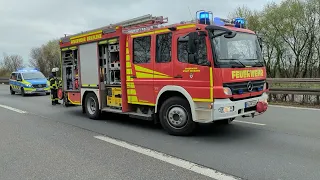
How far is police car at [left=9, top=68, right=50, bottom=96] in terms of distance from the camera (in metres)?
19.7

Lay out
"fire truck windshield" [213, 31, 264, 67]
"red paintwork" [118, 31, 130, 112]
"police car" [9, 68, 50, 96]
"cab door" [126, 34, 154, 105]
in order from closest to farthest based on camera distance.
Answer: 1. "fire truck windshield" [213, 31, 264, 67]
2. "cab door" [126, 34, 154, 105]
3. "red paintwork" [118, 31, 130, 112]
4. "police car" [9, 68, 50, 96]

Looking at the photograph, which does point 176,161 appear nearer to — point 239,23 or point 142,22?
point 239,23

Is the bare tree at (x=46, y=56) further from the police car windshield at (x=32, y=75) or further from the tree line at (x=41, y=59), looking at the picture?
the police car windshield at (x=32, y=75)

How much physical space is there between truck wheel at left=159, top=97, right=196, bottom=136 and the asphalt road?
205 mm

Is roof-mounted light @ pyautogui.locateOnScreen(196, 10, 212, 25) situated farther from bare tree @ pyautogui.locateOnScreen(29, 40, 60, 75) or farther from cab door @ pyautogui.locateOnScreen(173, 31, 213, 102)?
bare tree @ pyautogui.locateOnScreen(29, 40, 60, 75)

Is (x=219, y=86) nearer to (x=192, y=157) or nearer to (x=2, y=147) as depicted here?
(x=192, y=157)

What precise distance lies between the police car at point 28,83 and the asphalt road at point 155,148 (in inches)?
450

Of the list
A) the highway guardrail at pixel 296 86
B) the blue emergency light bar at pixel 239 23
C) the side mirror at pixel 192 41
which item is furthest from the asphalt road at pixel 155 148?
the highway guardrail at pixel 296 86

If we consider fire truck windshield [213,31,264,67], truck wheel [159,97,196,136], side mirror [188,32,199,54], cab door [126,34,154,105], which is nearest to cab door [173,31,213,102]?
side mirror [188,32,199,54]

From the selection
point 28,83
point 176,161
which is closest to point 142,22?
point 176,161

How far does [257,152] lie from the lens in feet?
17.7

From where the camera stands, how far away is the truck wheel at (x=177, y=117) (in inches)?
260

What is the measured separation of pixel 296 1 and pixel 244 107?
908 inches

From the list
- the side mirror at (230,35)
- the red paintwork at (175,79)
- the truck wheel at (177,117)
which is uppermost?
the side mirror at (230,35)
